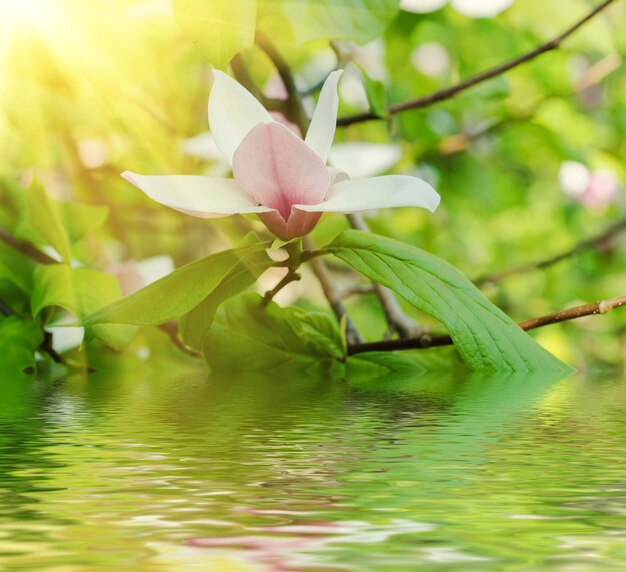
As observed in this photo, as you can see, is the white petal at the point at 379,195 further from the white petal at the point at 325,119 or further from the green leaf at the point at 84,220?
the green leaf at the point at 84,220

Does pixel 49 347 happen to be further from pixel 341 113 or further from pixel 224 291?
pixel 341 113

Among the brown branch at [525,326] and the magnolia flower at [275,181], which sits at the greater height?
the magnolia flower at [275,181]

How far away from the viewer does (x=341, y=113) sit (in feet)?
2.81

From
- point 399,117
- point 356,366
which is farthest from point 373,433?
point 399,117

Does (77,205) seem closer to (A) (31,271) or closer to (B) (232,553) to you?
(A) (31,271)

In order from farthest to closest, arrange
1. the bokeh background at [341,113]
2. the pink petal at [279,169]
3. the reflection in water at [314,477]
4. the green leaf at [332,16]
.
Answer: the bokeh background at [341,113]
the green leaf at [332,16]
the pink petal at [279,169]
the reflection in water at [314,477]

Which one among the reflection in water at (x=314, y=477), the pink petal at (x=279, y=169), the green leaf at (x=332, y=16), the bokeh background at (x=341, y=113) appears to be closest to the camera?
the reflection in water at (x=314, y=477)

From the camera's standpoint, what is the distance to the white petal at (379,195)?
1.13 feet

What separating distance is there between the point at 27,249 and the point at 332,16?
22 centimetres

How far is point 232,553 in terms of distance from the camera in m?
0.20

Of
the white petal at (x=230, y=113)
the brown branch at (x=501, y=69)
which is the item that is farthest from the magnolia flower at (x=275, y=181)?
the brown branch at (x=501, y=69)

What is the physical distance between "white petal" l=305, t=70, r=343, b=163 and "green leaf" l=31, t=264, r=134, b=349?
0.17 m

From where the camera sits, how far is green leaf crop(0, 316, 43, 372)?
1.69 feet

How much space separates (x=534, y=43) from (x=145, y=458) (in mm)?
624
